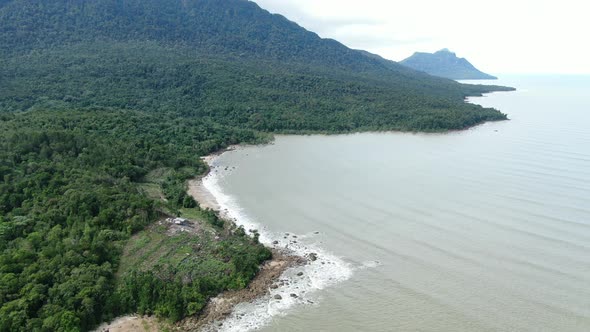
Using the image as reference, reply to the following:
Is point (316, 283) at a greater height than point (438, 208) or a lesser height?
lesser

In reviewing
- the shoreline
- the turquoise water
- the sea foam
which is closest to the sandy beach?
the shoreline

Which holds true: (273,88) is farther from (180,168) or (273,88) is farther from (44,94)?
(180,168)

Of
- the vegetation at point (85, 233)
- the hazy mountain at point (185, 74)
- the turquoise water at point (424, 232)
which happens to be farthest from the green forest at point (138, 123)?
the turquoise water at point (424, 232)

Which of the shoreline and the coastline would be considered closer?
the shoreline

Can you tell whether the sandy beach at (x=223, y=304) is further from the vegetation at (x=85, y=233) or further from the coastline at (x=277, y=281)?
the vegetation at (x=85, y=233)

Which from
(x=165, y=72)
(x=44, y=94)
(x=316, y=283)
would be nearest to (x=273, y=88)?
(x=165, y=72)

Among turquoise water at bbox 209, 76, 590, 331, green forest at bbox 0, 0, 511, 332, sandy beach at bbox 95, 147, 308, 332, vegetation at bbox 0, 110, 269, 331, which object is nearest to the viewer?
sandy beach at bbox 95, 147, 308, 332

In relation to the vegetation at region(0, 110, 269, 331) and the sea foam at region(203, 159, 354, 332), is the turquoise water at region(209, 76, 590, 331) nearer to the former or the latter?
the sea foam at region(203, 159, 354, 332)
